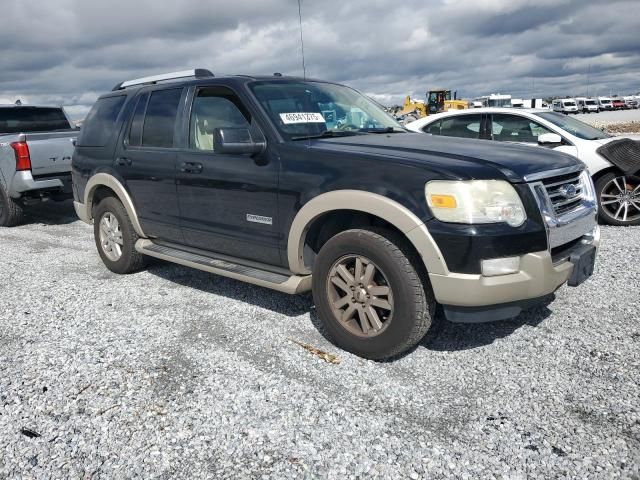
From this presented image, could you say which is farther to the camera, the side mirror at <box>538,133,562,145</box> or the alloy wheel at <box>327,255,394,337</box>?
the side mirror at <box>538,133,562,145</box>

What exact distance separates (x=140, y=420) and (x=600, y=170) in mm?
6264

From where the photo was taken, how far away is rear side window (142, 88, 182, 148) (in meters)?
4.43

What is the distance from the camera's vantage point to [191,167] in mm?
4148

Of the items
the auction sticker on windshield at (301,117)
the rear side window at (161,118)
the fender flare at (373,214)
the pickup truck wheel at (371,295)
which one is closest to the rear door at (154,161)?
the rear side window at (161,118)

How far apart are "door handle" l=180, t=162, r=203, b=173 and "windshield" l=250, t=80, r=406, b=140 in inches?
28.8

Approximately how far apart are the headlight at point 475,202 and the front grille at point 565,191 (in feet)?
1.16

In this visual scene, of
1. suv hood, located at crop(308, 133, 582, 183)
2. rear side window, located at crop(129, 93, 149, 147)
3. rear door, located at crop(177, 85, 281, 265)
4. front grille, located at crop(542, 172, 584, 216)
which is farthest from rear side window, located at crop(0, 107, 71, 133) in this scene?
front grille, located at crop(542, 172, 584, 216)

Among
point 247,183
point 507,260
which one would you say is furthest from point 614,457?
point 247,183

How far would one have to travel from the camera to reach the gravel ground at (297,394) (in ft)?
7.84

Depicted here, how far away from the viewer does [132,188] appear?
15.9 ft

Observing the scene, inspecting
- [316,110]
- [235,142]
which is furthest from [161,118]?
[316,110]

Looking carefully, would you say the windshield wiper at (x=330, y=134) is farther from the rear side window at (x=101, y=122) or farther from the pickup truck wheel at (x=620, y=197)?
the pickup truck wheel at (x=620, y=197)

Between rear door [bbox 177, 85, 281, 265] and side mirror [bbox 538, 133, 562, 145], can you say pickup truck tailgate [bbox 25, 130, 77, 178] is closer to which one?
rear door [bbox 177, 85, 281, 265]

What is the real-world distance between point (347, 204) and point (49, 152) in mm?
6399
